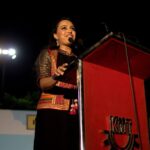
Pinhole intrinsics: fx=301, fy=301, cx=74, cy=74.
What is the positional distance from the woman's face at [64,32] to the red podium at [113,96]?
1.90 ft

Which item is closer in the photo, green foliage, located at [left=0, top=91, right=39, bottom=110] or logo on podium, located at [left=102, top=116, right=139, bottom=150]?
logo on podium, located at [left=102, top=116, right=139, bottom=150]

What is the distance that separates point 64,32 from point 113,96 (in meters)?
0.75

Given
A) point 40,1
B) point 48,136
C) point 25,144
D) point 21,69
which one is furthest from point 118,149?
point 21,69

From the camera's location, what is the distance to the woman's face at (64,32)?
6.00 ft

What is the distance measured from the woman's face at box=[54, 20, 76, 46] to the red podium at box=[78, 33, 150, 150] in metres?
A: 0.58

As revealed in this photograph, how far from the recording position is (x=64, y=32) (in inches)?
73.7

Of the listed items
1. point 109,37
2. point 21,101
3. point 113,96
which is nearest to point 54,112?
point 113,96

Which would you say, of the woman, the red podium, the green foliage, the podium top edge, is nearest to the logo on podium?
the red podium

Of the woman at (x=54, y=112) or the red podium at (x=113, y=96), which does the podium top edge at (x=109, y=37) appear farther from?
the woman at (x=54, y=112)

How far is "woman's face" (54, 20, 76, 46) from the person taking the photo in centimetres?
183

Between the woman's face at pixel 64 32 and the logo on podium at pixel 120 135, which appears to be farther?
the woman's face at pixel 64 32

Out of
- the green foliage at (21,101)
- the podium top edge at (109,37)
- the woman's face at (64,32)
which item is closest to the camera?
the podium top edge at (109,37)

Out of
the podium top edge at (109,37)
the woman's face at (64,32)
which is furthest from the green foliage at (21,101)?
the podium top edge at (109,37)

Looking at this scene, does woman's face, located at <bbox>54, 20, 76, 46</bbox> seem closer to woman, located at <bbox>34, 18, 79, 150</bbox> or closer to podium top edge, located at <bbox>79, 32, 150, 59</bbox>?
woman, located at <bbox>34, 18, 79, 150</bbox>
